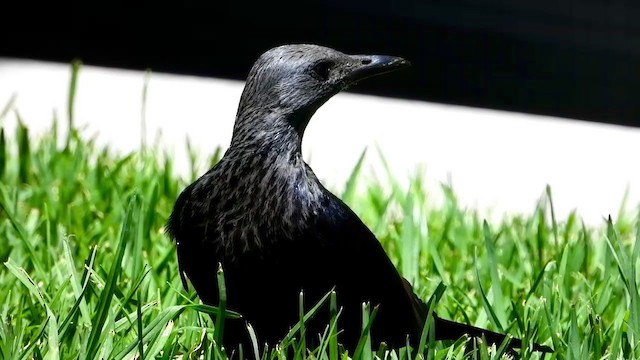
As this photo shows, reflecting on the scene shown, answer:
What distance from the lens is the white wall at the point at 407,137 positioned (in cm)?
571

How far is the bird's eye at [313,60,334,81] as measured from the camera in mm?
2902

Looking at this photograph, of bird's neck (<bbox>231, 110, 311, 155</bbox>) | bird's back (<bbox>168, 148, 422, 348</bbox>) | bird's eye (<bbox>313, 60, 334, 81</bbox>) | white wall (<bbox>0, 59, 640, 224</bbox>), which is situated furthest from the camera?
white wall (<bbox>0, 59, 640, 224</bbox>)

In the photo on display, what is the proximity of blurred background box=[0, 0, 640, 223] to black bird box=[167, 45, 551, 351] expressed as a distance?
7.21 ft

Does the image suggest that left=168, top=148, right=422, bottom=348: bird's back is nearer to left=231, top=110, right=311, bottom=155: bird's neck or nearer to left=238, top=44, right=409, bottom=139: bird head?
left=231, top=110, right=311, bottom=155: bird's neck

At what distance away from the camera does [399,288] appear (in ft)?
9.69

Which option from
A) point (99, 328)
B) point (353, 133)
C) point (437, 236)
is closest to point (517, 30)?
point (353, 133)

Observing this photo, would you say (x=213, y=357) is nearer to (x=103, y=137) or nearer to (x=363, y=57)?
(x=363, y=57)

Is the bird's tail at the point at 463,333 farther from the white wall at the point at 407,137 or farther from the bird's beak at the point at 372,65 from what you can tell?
the white wall at the point at 407,137

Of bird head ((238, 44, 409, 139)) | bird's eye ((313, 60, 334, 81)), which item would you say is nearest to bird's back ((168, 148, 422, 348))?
bird head ((238, 44, 409, 139))

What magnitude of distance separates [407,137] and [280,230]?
382cm

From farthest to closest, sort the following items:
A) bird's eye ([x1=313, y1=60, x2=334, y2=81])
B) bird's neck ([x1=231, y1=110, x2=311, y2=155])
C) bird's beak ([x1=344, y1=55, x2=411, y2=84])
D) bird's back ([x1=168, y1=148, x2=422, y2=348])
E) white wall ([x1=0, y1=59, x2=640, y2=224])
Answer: white wall ([x1=0, y1=59, x2=640, y2=224]), bird's beak ([x1=344, y1=55, x2=411, y2=84]), bird's eye ([x1=313, y1=60, x2=334, y2=81]), bird's neck ([x1=231, y1=110, x2=311, y2=155]), bird's back ([x1=168, y1=148, x2=422, y2=348])

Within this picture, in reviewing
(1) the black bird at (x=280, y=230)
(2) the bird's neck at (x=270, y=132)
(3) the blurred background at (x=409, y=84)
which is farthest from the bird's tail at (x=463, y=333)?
(3) the blurred background at (x=409, y=84)

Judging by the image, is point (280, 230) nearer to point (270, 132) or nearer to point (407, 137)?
point (270, 132)

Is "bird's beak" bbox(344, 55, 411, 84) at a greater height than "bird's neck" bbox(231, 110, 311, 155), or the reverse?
"bird's beak" bbox(344, 55, 411, 84)
